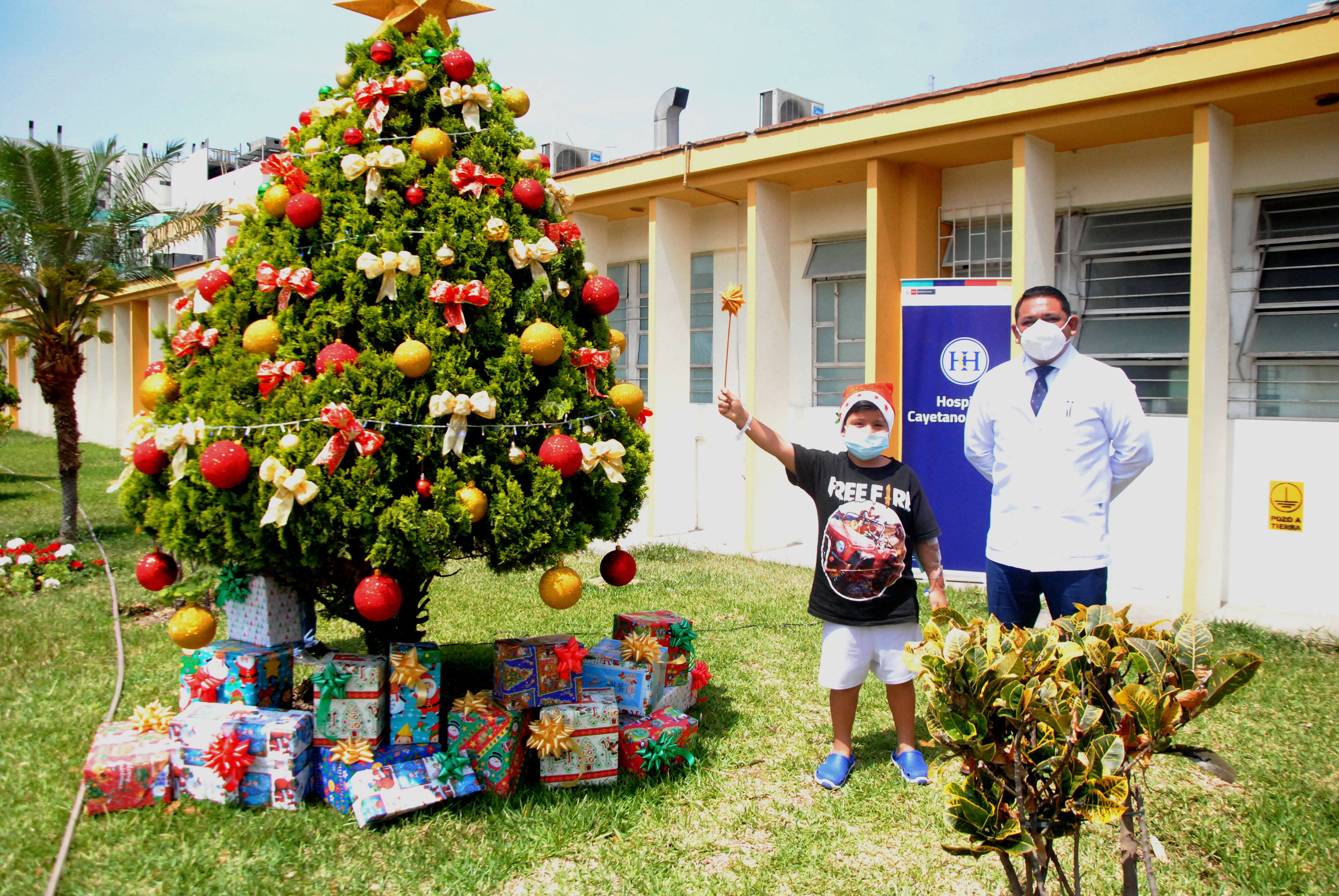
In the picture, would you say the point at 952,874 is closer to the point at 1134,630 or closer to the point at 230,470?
the point at 1134,630

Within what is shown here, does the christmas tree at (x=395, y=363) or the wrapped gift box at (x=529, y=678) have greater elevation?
the christmas tree at (x=395, y=363)

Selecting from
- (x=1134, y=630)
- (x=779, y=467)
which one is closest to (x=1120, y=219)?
(x=779, y=467)

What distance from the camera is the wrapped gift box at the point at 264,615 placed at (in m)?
3.81

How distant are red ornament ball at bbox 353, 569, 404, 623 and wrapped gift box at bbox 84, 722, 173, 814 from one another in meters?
1.07

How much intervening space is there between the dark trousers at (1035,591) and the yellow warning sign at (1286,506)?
4444 millimetres

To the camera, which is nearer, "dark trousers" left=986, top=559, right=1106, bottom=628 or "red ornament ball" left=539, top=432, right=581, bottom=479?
"red ornament ball" left=539, top=432, right=581, bottom=479

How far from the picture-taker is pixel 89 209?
1034 cm

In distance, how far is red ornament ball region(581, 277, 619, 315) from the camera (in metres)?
3.76

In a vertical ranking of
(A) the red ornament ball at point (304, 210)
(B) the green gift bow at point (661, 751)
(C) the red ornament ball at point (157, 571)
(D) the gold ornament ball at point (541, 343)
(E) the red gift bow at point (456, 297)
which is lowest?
(B) the green gift bow at point (661, 751)

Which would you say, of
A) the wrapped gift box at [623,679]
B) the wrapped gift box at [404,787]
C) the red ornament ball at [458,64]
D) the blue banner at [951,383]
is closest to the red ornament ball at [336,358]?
the red ornament ball at [458,64]

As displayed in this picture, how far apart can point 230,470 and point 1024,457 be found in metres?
3.01

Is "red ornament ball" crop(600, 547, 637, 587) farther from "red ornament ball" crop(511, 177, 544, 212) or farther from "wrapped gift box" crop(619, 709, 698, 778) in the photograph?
"red ornament ball" crop(511, 177, 544, 212)

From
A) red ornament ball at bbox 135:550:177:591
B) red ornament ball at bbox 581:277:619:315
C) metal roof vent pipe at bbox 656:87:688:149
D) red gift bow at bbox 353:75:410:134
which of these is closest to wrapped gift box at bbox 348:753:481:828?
red ornament ball at bbox 135:550:177:591

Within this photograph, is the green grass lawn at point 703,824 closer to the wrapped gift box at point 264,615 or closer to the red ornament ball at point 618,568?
the wrapped gift box at point 264,615
